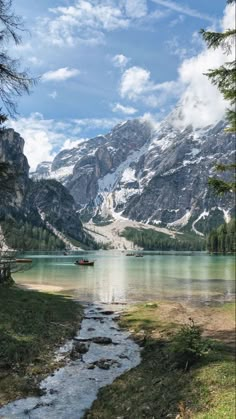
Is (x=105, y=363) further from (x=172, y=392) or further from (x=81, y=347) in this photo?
(x=172, y=392)

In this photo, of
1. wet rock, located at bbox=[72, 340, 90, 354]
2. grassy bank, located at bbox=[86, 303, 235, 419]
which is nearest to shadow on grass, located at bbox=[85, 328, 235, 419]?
grassy bank, located at bbox=[86, 303, 235, 419]

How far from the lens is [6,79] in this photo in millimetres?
12984

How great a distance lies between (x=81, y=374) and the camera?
1877cm

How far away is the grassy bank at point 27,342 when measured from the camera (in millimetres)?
16312

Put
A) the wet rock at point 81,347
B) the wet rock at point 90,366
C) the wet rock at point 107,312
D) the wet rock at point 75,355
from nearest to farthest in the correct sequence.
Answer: the wet rock at point 90,366 → the wet rock at point 75,355 → the wet rock at point 81,347 → the wet rock at point 107,312

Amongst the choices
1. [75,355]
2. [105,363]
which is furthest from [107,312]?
[105,363]

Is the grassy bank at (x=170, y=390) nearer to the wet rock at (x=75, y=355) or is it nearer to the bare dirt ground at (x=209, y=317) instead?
the wet rock at (x=75, y=355)

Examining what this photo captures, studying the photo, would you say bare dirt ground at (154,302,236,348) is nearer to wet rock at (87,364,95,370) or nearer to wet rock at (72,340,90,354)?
wet rock at (87,364,95,370)

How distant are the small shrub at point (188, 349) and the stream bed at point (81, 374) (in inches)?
118

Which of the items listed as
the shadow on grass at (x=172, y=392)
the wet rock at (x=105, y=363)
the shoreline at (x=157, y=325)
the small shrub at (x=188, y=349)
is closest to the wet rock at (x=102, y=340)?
the shoreline at (x=157, y=325)

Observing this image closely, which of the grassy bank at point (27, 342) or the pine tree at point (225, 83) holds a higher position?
the pine tree at point (225, 83)

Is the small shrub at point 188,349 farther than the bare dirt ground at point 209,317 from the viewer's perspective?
→ No

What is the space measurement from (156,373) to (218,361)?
109 inches

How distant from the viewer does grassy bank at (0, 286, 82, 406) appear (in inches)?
642
